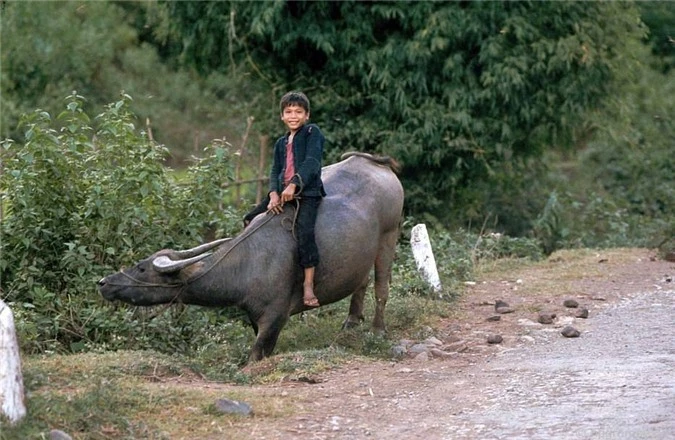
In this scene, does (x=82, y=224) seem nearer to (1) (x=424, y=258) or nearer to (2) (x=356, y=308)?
(2) (x=356, y=308)

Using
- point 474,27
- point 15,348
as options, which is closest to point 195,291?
A: point 15,348

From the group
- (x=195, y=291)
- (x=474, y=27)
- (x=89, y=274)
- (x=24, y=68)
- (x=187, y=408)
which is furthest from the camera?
(x=24, y=68)

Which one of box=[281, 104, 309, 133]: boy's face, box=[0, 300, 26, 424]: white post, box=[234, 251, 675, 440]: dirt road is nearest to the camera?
box=[0, 300, 26, 424]: white post

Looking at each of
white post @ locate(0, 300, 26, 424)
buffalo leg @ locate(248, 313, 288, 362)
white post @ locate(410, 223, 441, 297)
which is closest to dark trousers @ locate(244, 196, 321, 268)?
buffalo leg @ locate(248, 313, 288, 362)

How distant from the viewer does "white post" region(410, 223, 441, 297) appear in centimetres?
1057

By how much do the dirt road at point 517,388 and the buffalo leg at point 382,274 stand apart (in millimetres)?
509

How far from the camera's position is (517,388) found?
23.9 feet

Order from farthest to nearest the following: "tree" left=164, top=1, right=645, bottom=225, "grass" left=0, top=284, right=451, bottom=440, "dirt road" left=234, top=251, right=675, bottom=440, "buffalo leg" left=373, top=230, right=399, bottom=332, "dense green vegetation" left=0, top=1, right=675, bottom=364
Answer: "tree" left=164, top=1, right=645, bottom=225 < "buffalo leg" left=373, top=230, right=399, bottom=332 < "dense green vegetation" left=0, top=1, right=675, bottom=364 < "dirt road" left=234, top=251, right=675, bottom=440 < "grass" left=0, top=284, right=451, bottom=440

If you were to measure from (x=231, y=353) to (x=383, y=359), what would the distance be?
1048 millimetres

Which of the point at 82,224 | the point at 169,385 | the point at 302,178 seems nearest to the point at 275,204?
the point at 302,178

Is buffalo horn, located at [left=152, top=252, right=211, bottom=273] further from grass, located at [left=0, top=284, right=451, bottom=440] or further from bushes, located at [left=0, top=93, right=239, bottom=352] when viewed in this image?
bushes, located at [left=0, top=93, right=239, bottom=352]

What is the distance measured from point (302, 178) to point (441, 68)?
7.04 m

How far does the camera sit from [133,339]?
8.56 metres

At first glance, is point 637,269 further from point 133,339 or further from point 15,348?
point 15,348
